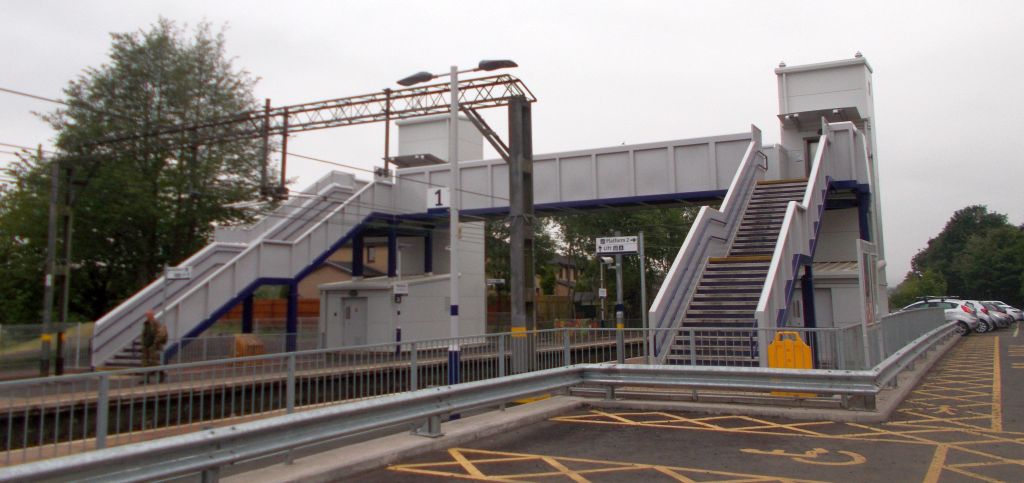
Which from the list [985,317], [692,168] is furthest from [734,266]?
[985,317]

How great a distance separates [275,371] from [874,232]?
2468 centimetres

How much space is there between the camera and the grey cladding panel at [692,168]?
24.8 metres

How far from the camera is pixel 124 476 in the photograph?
5.54 meters

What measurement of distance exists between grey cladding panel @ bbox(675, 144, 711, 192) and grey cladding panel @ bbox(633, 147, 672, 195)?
40 cm

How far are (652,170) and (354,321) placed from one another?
1280 centimetres

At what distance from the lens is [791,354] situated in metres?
12.0

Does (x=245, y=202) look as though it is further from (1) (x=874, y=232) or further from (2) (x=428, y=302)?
(1) (x=874, y=232)

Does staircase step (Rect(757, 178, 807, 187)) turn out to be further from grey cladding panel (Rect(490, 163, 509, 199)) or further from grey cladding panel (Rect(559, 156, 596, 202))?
grey cladding panel (Rect(490, 163, 509, 199))

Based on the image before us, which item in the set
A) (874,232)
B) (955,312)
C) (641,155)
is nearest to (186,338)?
(641,155)

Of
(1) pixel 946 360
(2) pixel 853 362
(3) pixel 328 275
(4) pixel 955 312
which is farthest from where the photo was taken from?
(3) pixel 328 275

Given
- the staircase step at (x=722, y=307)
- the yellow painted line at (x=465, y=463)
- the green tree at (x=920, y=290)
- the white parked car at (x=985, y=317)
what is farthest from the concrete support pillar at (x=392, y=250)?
the green tree at (x=920, y=290)

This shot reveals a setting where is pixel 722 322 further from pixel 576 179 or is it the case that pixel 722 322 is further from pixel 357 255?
pixel 357 255

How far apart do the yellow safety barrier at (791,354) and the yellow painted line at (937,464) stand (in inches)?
134

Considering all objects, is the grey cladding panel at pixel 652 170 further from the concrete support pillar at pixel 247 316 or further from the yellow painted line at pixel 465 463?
the yellow painted line at pixel 465 463
